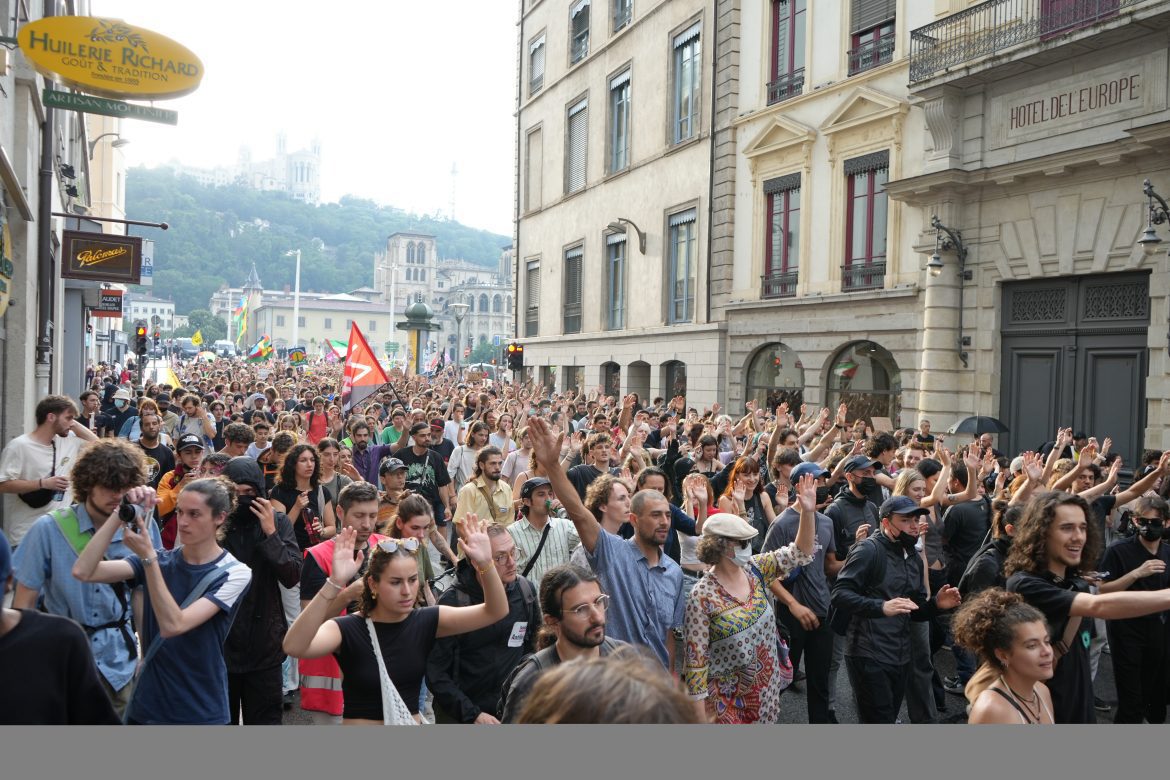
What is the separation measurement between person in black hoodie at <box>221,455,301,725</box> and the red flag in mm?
9297

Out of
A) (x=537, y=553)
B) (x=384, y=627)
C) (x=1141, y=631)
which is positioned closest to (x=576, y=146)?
(x=537, y=553)

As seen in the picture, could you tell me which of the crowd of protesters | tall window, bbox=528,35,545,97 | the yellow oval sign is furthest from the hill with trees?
the crowd of protesters

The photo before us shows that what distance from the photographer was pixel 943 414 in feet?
54.0

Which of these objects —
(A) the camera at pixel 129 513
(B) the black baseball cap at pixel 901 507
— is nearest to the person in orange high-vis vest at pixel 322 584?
(A) the camera at pixel 129 513

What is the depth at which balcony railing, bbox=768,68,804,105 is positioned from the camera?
813 inches

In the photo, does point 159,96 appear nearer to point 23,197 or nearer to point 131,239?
point 23,197

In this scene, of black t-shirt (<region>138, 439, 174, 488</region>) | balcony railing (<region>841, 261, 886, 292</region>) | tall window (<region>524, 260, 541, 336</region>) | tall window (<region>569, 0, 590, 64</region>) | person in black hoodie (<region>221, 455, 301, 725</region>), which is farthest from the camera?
tall window (<region>524, 260, 541, 336</region>)

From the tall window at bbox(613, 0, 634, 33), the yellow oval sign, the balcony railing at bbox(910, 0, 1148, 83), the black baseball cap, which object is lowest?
the black baseball cap

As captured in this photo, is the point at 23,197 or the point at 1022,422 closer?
the point at 23,197

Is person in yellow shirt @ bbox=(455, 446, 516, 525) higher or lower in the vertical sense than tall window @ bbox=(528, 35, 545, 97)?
lower

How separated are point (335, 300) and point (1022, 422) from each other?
12476cm

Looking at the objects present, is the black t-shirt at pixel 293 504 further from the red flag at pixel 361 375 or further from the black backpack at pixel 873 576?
the red flag at pixel 361 375

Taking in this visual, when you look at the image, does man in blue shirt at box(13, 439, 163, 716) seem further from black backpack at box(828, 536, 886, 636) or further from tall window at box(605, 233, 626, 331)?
tall window at box(605, 233, 626, 331)

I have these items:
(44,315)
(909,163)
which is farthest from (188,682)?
(909,163)
